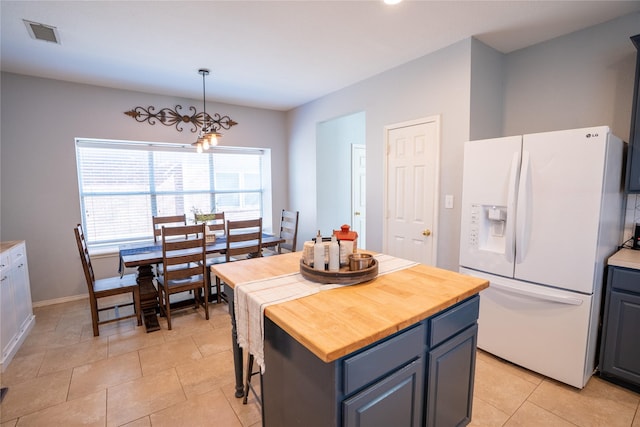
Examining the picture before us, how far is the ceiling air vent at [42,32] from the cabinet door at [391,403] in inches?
131

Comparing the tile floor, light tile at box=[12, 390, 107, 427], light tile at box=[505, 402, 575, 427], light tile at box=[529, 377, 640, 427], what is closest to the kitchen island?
light tile at box=[505, 402, 575, 427]

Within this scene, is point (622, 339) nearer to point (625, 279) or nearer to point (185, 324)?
point (625, 279)

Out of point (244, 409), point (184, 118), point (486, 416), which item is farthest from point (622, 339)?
point (184, 118)

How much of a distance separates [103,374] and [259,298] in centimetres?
185

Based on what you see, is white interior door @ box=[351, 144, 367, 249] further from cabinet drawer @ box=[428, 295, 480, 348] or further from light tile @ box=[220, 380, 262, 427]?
cabinet drawer @ box=[428, 295, 480, 348]

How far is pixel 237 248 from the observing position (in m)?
3.38

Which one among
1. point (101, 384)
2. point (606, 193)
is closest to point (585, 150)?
point (606, 193)

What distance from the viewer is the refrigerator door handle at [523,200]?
2090 mm

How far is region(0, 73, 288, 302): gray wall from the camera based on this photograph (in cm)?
334

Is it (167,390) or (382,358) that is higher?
(382,358)

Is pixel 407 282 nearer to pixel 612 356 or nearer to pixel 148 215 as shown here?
pixel 612 356

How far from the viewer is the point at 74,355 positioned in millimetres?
2537

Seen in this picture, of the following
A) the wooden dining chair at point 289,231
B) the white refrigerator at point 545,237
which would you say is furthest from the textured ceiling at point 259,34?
the wooden dining chair at point 289,231

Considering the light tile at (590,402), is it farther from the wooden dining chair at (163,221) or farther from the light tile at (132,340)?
the wooden dining chair at (163,221)
